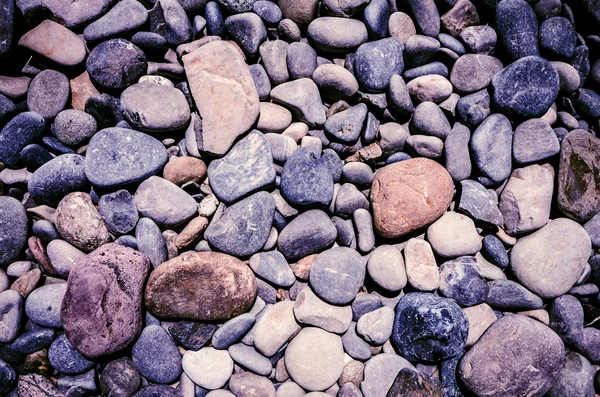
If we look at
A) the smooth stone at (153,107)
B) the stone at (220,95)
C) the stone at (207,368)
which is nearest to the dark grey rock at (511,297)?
the stone at (207,368)

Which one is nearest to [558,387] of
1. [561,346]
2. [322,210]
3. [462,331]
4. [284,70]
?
[561,346]

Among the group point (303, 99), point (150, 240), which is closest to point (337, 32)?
point (303, 99)

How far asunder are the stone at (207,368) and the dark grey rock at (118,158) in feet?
2.52

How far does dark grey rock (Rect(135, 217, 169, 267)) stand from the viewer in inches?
66.5

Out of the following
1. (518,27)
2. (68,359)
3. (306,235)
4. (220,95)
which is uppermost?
(518,27)

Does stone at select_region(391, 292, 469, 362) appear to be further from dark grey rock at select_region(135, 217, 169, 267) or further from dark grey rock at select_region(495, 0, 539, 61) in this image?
dark grey rock at select_region(495, 0, 539, 61)

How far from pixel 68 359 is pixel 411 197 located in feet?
5.04

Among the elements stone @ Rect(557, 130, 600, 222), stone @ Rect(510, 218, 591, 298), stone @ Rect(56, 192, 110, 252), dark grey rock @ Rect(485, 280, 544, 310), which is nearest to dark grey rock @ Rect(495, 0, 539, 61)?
stone @ Rect(557, 130, 600, 222)

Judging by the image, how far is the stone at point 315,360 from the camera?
1697 millimetres

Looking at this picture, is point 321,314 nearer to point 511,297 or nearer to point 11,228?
point 511,297

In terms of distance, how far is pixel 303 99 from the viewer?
1.78m

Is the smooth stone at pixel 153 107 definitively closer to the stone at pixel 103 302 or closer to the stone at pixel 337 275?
the stone at pixel 103 302

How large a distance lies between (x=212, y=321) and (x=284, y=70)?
3.68ft

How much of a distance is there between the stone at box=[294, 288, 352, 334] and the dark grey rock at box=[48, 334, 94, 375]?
88 centimetres
